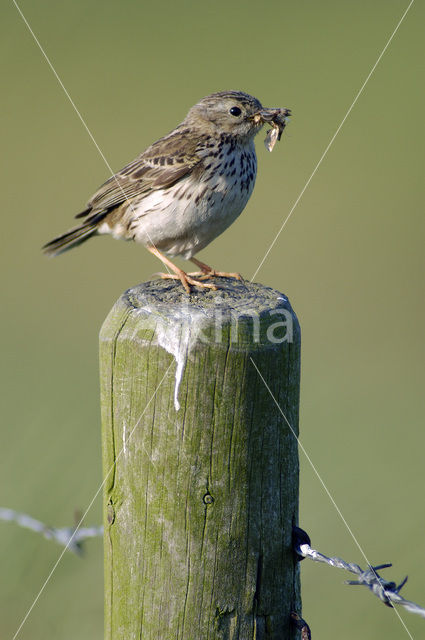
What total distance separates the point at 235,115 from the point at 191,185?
2.10 feet

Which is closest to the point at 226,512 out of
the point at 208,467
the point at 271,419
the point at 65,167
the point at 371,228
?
the point at 208,467

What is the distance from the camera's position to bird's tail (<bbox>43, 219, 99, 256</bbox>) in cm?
557

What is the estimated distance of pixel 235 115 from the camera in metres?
5.25

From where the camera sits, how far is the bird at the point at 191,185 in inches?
194

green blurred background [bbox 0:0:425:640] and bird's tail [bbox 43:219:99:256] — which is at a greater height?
bird's tail [bbox 43:219:99:256]

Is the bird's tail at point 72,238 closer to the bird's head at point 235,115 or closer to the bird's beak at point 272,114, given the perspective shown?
the bird's head at point 235,115

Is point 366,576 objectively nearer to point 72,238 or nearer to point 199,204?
point 199,204

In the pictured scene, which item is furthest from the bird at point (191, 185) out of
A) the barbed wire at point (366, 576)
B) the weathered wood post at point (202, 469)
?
the barbed wire at point (366, 576)

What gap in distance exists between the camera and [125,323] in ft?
10.0

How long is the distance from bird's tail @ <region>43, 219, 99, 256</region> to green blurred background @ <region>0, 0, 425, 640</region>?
1391 mm

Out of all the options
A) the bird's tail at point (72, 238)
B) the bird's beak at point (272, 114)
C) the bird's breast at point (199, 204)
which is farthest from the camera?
the bird's tail at point (72, 238)

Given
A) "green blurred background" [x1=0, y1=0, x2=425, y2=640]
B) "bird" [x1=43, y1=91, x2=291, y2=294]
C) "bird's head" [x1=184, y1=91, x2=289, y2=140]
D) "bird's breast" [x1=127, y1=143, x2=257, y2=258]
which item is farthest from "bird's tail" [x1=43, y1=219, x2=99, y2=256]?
"green blurred background" [x1=0, y1=0, x2=425, y2=640]

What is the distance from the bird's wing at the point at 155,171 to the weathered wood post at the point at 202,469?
2118mm

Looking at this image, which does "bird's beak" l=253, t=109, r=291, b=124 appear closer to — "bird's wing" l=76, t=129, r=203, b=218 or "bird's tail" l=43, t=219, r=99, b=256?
"bird's wing" l=76, t=129, r=203, b=218
